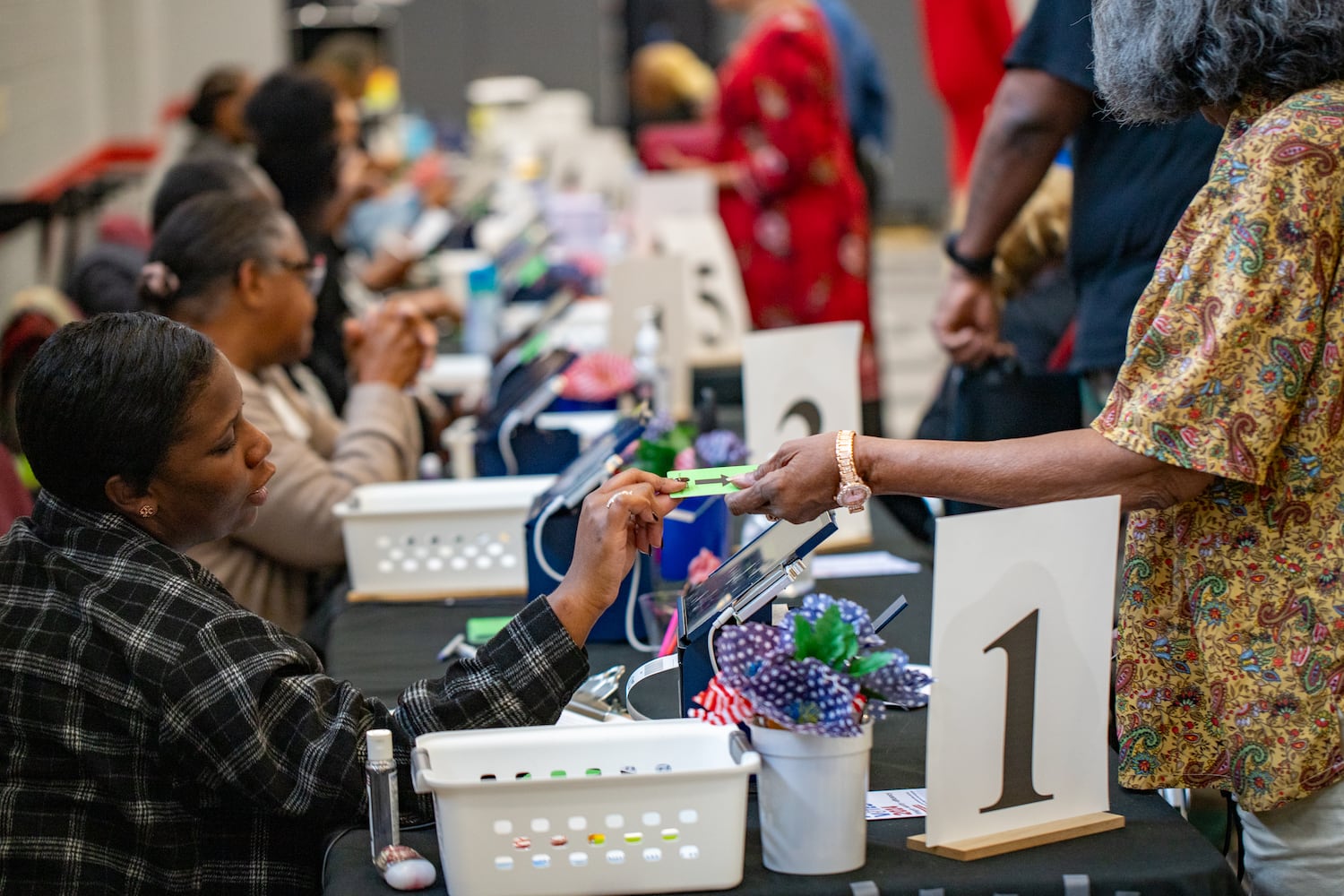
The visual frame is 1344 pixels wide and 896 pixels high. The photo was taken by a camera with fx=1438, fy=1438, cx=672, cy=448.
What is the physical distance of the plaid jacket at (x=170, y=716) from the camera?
129cm

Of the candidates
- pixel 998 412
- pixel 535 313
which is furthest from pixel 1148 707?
pixel 535 313

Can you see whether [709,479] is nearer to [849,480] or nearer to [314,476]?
[849,480]

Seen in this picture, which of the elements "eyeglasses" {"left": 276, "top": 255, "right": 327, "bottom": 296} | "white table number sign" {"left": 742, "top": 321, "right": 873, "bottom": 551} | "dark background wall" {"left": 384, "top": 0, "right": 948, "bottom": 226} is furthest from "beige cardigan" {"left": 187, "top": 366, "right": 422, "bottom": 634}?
"dark background wall" {"left": 384, "top": 0, "right": 948, "bottom": 226}

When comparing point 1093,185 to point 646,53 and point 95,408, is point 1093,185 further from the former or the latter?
point 646,53

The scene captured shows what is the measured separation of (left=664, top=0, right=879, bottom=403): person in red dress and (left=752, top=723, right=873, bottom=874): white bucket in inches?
143

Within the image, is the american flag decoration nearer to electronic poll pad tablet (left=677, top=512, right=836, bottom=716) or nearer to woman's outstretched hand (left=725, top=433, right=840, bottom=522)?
electronic poll pad tablet (left=677, top=512, right=836, bottom=716)

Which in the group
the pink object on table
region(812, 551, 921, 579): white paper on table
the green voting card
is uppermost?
the green voting card

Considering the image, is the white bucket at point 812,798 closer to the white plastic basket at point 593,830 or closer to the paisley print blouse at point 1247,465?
the white plastic basket at point 593,830

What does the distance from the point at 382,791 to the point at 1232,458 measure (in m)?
0.79

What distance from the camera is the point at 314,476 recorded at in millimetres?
2201

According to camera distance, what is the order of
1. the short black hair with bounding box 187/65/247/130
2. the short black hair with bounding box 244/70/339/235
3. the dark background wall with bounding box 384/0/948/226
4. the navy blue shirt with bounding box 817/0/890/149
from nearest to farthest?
1. the short black hair with bounding box 244/70/339/235
2. the short black hair with bounding box 187/65/247/130
3. the navy blue shirt with bounding box 817/0/890/149
4. the dark background wall with bounding box 384/0/948/226

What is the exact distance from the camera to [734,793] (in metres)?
1.16

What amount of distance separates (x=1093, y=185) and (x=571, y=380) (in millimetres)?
1106

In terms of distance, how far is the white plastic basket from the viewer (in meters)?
1.14
